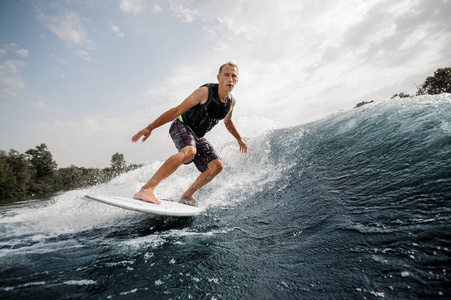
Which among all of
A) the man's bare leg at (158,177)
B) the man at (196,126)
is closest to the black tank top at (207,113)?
the man at (196,126)

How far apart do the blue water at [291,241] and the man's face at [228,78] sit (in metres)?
2.11

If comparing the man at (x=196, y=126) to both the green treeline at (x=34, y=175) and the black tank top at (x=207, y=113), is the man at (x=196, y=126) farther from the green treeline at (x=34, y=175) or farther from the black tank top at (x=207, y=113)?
the green treeline at (x=34, y=175)

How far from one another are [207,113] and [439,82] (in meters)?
46.9

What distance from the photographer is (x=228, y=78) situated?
3678mm

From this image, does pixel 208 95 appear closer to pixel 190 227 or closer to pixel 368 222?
pixel 190 227

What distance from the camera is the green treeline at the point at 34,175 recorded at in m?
32.9

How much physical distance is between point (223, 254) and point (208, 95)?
2591 millimetres

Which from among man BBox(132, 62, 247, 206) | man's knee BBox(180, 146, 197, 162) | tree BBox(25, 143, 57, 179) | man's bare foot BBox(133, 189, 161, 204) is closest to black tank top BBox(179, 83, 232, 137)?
man BBox(132, 62, 247, 206)

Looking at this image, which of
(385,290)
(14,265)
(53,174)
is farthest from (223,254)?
(53,174)

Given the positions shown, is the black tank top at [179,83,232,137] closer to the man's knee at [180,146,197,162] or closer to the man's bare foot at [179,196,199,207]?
the man's knee at [180,146,197,162]

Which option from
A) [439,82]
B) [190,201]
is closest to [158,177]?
[190,201]

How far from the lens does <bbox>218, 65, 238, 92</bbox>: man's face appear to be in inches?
145

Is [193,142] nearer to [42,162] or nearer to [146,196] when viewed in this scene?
[146,196]

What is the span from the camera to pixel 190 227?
9.72 ft
